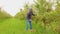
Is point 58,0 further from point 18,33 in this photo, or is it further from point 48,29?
point 18,33

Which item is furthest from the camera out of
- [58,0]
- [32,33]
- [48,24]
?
[32,33]

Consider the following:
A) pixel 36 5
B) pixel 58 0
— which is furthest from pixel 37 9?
pixel 58 0

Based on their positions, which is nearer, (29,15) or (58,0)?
(58,0)

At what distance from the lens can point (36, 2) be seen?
16281 millimetres

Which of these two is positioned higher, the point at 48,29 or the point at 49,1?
the point at 49,1

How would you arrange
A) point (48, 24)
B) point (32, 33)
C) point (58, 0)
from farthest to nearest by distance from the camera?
point (32, 33) < point (48, 24) < point (58, 0)

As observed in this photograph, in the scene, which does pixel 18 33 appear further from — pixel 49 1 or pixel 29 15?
pixel 49 1

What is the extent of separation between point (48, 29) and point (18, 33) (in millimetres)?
1942

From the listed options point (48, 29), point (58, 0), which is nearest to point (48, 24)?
point (48, 29)

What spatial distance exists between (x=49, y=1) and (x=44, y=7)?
0.55m

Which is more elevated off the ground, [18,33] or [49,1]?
[49,1]

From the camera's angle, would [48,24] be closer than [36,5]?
Yes

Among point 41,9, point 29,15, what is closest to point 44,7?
point 41,9

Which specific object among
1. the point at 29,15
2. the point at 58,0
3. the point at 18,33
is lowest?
the point at 18,33
